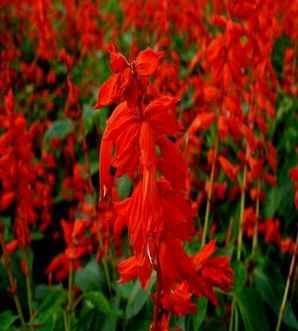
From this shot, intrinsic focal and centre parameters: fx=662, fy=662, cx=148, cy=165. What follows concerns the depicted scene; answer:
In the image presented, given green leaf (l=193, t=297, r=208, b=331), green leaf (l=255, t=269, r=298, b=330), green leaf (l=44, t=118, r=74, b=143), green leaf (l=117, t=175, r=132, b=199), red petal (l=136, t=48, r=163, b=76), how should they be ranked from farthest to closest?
green leaf (l=44, t=118, r=74, b=143) → green leaf (l=117, t=175, r=132, b=199) → green leaf (l=255, t=269, r=298, b=330) → green leaf (l=193, t=297, r=208, b=331) → red petal (l=136, t=48, r=163, b=76)

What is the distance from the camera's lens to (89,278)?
2.64 metres

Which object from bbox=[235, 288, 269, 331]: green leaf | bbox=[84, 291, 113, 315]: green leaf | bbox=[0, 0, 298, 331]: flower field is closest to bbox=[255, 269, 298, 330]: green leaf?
bbox=[0, 0, 298, 331]: flower field

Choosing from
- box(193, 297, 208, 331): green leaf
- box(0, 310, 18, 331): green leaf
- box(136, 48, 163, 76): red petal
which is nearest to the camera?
box(136, 48, 163, 76): red petal

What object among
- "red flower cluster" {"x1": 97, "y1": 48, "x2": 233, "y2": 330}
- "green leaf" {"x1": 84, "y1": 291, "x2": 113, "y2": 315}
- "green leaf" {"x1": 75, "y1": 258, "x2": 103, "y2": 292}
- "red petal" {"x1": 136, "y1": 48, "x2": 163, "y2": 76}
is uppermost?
"red petal" {"x1": 136, "y1": 48, "x2": 163, "y2": 76}

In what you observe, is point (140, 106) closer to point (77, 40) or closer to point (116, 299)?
point (116, 299)

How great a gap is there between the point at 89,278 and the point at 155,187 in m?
1.61

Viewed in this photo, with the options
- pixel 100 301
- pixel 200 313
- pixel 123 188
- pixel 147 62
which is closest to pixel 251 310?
pixel 200 313

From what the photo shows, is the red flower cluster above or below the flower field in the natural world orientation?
above

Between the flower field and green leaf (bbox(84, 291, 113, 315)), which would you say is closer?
the flower field

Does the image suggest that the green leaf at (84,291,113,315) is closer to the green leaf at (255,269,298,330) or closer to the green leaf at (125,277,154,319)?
the green leaf at (125,277,154,319)

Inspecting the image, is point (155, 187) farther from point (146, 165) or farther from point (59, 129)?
point (59, 129)

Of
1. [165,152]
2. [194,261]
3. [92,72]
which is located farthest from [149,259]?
[92,72]

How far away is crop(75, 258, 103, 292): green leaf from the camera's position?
102 inches

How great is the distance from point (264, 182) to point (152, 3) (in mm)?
1901
